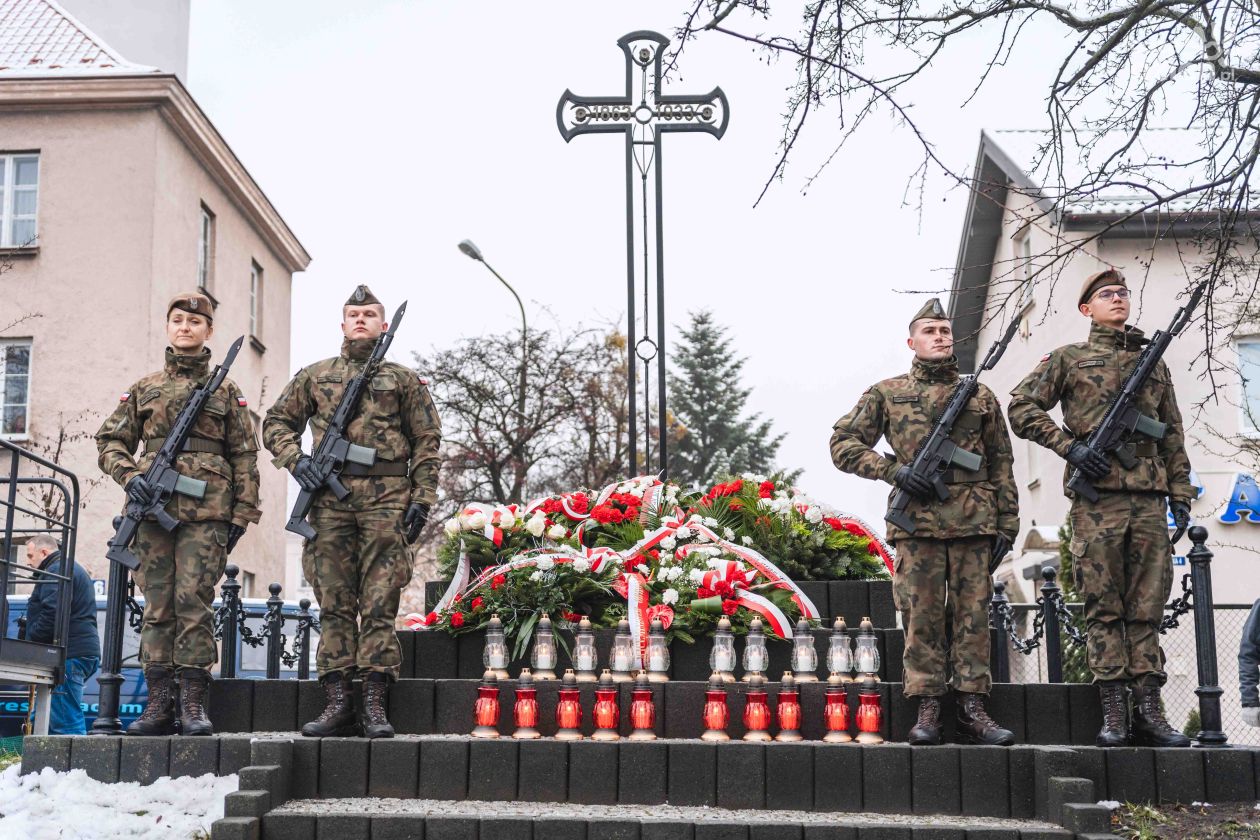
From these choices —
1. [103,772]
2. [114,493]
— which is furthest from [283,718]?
[114,493]

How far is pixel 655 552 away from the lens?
9055 mm

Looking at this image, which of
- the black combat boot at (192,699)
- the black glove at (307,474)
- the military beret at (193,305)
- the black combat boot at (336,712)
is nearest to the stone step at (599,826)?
the black combat boot at (336,712)

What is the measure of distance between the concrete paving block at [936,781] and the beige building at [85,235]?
16.3 metres

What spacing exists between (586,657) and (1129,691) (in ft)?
9.62

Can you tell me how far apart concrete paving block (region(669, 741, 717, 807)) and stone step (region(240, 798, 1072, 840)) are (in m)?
0.24

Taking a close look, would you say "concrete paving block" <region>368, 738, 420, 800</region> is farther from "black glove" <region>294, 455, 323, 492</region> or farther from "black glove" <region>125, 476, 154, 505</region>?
"black glove" <region>125, 476, 154, 505</region>

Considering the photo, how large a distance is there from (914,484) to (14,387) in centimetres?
1805

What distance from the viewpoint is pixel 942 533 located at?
7156 millimetres

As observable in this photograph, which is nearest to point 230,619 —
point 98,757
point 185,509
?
point 185,509

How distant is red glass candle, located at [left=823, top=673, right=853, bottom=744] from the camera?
7141 millimetres

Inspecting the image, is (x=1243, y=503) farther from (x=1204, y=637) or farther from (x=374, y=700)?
(x=374, y=700)

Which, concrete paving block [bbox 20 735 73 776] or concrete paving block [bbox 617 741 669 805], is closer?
concrete paving block [bbox 617 741 669 805]

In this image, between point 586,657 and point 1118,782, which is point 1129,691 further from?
point 586,657

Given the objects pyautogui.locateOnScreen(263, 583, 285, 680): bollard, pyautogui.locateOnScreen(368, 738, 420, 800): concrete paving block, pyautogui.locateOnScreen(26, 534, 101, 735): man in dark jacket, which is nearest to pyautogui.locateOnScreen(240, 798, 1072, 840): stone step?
pyautogui.locateOnScreen(368, 738, 420, 800): concrete paving block
